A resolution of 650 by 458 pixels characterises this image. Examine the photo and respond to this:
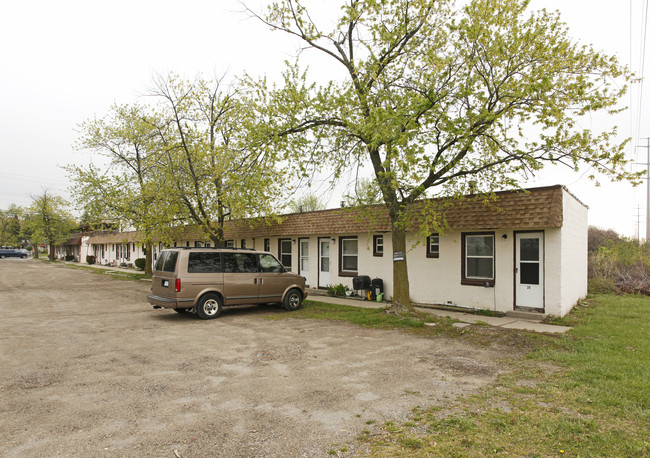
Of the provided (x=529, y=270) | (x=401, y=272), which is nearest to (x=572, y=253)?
(x=529, y=270)

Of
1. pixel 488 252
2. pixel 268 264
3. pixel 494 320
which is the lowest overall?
pixel 494 320

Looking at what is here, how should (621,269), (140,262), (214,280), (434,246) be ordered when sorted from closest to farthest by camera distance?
(214,280) → (434,246) → (621,269) → (140,262)

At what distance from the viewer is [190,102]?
18.0 metres

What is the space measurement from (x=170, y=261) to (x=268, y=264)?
9.28 feet

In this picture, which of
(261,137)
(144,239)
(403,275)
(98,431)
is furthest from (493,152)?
(144,239)

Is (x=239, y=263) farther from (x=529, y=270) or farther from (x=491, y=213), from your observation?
(x=529, y=270)

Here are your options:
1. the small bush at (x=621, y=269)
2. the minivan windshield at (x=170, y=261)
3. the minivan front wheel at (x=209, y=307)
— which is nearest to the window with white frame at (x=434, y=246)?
the minivan front wheel at (x=209, y=307)

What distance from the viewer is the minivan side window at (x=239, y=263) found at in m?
11.2

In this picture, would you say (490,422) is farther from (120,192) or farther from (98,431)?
(120,192)

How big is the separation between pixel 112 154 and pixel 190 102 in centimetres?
994

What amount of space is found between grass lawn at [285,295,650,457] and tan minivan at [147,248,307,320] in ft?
23.5

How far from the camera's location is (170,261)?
35.2ft

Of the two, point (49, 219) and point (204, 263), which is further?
point (49, 219)

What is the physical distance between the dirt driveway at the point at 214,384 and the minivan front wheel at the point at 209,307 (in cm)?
70
